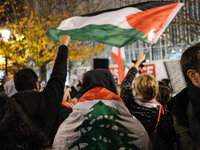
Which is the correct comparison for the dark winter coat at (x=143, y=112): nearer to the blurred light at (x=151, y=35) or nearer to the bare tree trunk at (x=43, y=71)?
the blurred light at (x=151, y=35)

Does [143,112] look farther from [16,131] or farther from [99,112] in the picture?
[16,131]

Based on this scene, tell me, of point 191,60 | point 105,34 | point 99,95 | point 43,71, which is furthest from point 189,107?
point 43,71

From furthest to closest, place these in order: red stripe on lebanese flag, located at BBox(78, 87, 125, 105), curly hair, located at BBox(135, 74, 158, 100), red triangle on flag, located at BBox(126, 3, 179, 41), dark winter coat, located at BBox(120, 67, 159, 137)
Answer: red triangle on flag, located at BBox(126, 3, 179, 41), curly hair, located at BBox(135, 74, 158, 100), dark winter coat, located at BBox(120, 67, 159, 137), red stripe on lebanese flag, located at BBox(78, 87, 125, 105)

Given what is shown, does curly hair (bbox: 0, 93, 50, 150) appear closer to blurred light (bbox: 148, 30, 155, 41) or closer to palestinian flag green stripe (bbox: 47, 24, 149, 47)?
palestinian flag green stripe (bbox: 47, 24, 149, 47)

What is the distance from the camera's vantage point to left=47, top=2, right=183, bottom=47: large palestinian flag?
5.17m

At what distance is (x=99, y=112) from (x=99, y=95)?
8.3 inches

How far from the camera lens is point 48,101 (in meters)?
2.37

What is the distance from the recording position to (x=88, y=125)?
7.75 ft

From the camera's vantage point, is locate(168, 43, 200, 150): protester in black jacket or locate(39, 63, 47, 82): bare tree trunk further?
locate(39, 63, 47, 82): bare tree trunk

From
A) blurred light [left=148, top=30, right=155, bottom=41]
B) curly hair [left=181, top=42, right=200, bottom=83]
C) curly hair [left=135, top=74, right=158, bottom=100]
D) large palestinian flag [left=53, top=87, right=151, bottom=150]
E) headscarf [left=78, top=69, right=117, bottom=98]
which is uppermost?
blurred light [left=148, top=30, right=155, bottom=41]

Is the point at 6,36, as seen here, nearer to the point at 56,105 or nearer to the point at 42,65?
the point at 42,65

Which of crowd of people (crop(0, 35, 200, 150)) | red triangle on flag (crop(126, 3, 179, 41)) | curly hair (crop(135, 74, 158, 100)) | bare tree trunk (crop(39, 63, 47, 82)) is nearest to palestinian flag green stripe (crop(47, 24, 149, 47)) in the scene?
red triangle on flag (crop(126, 3, 179, 41))

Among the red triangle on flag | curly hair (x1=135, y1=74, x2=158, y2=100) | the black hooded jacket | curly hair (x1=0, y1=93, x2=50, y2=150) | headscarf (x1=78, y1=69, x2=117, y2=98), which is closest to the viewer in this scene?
curly hair (x1=0, y1=93, x2=50, y2=150)

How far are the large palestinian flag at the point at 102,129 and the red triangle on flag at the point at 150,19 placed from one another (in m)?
3.24
